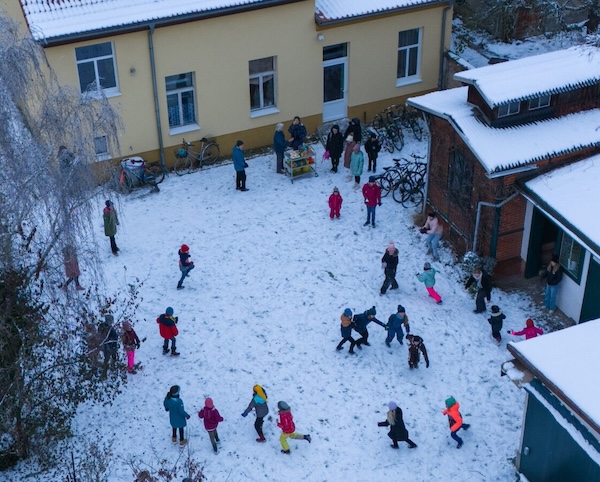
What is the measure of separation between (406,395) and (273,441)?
9.88 feet

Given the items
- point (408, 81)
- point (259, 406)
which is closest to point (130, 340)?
point (259, 406)

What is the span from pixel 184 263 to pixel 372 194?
5.24m

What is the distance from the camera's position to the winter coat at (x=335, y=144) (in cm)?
2581

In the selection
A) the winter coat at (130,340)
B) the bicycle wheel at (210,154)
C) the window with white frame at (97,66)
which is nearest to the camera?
the winter coat at (130,340)

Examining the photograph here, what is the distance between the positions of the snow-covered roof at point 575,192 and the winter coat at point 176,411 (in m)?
8.85

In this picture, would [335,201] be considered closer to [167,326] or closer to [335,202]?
[335,202]

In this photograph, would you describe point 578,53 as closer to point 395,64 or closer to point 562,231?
point 562,231

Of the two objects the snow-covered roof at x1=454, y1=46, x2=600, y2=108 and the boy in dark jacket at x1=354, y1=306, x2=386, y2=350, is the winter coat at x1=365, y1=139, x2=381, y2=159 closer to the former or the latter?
the snow-covered roof at x1=454, y1=46, x2=600, y2=108

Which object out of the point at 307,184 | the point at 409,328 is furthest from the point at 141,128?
the point at 409,328

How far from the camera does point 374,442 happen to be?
17.8 m

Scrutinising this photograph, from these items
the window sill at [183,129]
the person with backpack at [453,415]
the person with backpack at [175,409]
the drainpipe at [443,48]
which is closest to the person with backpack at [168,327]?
the person with backpack at [175,409]

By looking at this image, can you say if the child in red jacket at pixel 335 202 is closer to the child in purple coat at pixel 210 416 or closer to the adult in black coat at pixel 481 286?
the adult in black coat at pixel 481 286

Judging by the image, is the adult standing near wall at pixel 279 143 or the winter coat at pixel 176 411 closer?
the winter coat at pixel 176 411

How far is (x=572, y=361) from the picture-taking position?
15531mm
